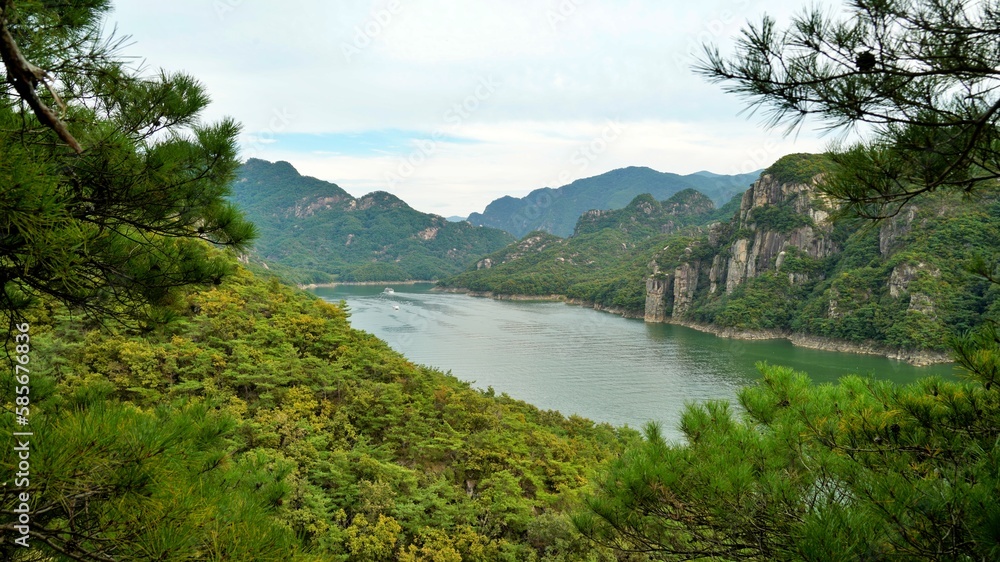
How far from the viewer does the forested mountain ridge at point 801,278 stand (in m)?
27.2

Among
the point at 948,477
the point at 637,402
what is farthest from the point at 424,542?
the point at 637,402

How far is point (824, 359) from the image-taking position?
25688mm

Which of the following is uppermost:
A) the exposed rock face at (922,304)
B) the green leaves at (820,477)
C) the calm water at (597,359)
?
the exposed rock face at (922,304)

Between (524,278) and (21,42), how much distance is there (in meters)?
58.4

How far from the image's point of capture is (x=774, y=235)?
44.2 m

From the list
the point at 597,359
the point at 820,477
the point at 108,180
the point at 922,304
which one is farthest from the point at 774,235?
the point at 108,180

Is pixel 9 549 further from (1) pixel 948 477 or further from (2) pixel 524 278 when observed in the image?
(2) pixel 524 278

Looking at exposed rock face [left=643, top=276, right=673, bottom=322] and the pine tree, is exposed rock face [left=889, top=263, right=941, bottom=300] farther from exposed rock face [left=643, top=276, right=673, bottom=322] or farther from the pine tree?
the pine tree

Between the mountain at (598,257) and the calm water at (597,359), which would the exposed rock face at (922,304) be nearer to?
the calm water at (597,359)

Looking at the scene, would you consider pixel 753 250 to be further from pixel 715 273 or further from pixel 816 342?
pixel 816 342

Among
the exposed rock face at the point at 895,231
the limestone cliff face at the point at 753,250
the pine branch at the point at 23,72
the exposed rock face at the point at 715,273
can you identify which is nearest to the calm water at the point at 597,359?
the limestone cliff face at the point at 753,250

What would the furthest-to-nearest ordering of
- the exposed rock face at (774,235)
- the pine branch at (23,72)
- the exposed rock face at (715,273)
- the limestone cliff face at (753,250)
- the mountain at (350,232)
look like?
the mountain at (350,232) → the exposed rock face at (715,273) → the limestone cliff face at (753,250) → the exposed rock face at (774,235) → the pine branch at (23,72)

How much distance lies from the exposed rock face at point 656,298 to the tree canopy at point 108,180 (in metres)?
42.9

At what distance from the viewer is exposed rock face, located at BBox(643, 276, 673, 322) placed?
43125 mm
